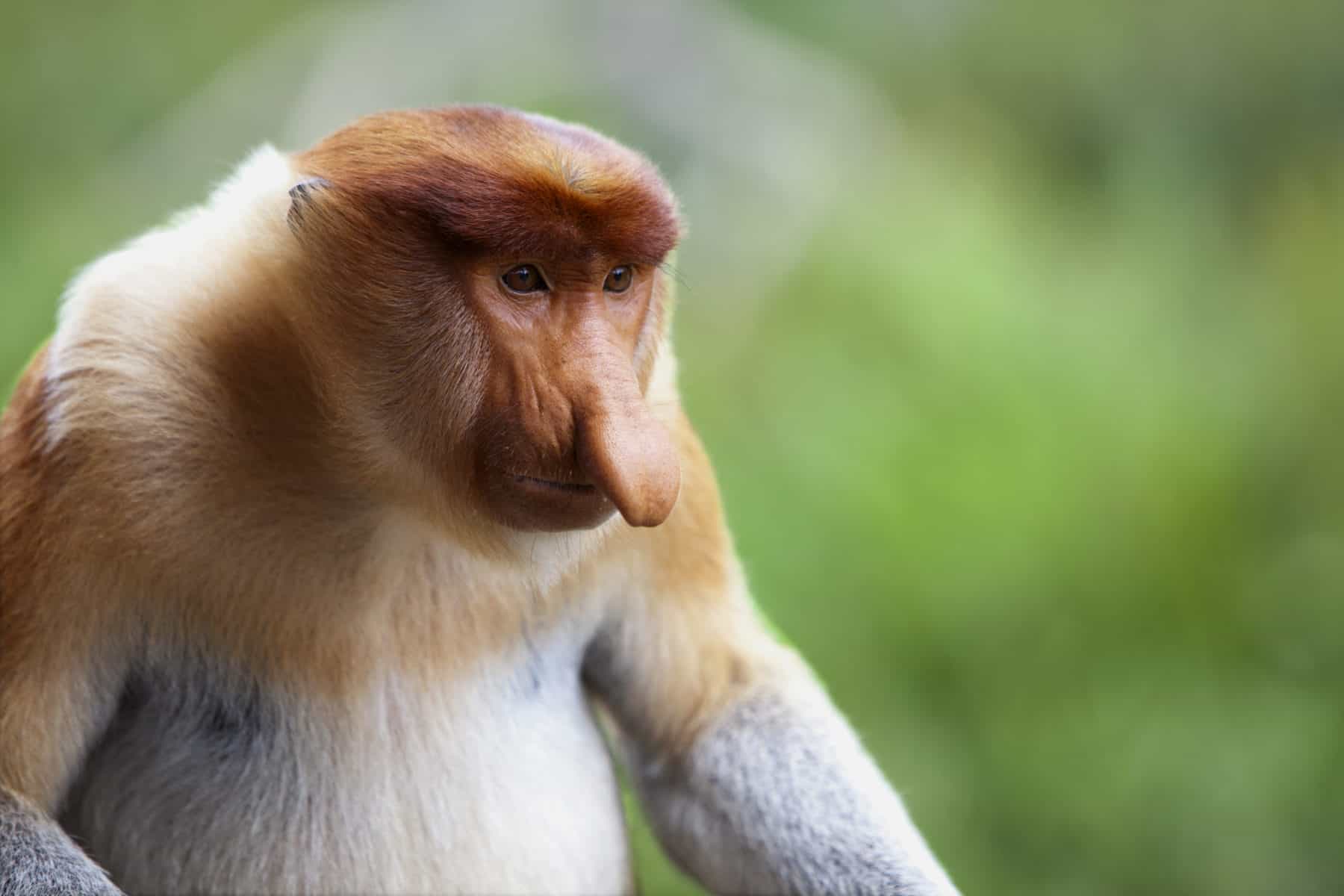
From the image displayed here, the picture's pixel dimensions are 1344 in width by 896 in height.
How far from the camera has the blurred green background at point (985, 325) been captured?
177 inches

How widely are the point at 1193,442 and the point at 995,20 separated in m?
3.60

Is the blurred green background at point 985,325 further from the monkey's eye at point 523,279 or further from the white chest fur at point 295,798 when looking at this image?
the monkey's eye at point 523,279

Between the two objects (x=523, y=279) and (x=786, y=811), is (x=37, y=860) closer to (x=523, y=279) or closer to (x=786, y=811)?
(x=523, y=279)

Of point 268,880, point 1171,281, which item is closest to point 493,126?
point 268,880

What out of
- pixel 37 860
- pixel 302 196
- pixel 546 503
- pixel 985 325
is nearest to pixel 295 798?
pixel 37 860

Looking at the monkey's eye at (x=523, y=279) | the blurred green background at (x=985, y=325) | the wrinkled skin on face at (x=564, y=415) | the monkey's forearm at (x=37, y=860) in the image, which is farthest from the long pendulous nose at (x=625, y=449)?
the blurred green background at (x=985, y=325)

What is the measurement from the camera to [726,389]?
17.3 feet

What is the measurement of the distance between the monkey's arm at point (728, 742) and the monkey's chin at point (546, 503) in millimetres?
434

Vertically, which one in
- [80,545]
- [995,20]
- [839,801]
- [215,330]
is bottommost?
[839,801]

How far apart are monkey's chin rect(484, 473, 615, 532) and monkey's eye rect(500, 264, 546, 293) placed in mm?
227

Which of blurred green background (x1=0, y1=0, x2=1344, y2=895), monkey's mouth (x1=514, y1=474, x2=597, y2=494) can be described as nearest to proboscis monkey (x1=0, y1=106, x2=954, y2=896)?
monkey's mouth (x1=514, y1=474, x2=597, y2=494)

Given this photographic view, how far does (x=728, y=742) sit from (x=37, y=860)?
3.28ft

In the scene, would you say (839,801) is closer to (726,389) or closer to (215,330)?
(215,330)

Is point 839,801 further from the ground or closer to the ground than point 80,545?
closer to the ground
